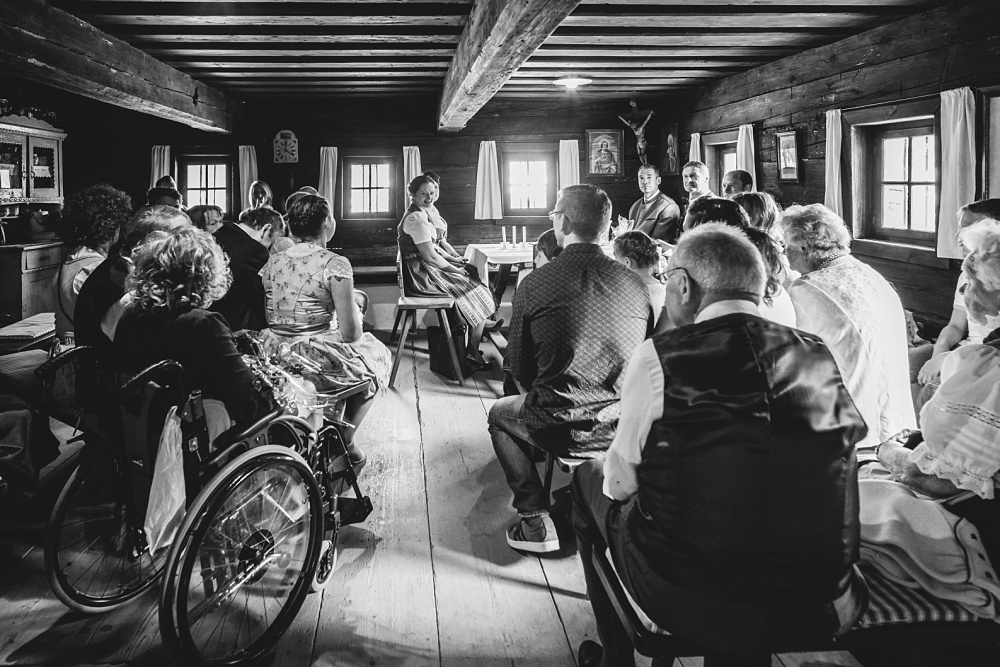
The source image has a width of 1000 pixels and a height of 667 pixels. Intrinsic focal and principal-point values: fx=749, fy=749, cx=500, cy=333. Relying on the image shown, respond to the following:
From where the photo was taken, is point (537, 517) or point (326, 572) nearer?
point (326, 572)

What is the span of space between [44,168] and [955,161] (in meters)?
9.22

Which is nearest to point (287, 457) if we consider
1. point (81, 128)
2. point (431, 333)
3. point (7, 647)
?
point (7, 647)

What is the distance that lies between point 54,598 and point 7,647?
29cm

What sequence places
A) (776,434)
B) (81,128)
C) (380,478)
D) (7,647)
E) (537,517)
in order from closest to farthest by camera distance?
(776,434) < (7,647) < (537,517) < (380,478) < (81,128)

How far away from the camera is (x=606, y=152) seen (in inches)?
388

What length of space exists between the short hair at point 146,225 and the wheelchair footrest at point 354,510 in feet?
4.28

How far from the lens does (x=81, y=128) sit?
943cm

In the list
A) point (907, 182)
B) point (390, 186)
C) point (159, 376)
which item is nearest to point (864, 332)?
point (159, 376)

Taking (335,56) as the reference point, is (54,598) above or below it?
below

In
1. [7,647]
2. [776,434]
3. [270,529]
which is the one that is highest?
[776,434]

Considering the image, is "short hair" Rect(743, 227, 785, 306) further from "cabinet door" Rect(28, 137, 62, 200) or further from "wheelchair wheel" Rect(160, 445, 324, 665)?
"cabinet door" Rect(28, 137, 62, 200)

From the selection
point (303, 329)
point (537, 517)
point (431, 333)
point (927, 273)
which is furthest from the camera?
point (431, 333)

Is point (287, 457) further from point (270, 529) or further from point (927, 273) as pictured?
point (927, 273)

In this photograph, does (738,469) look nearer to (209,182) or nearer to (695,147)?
(695,147)
